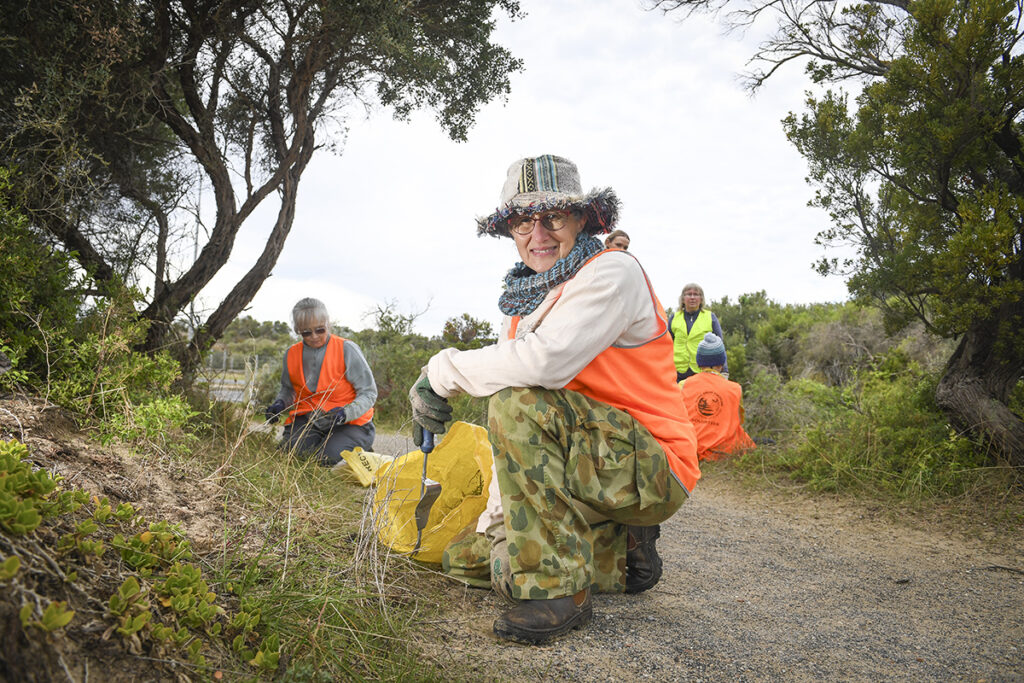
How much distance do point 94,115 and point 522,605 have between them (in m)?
5.12

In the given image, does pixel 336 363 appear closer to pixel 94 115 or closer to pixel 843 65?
pixel 94 115

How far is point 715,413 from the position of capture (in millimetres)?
6664

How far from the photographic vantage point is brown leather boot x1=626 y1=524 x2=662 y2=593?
2.92m

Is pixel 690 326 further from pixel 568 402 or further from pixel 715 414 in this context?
pixel 568 402

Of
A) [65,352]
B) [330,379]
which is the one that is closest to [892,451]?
[330,379]

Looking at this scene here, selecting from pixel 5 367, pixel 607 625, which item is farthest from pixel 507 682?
pixel 5 367

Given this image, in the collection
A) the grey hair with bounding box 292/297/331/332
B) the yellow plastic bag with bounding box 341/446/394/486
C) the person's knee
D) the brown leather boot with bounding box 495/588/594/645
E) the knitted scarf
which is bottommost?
the brown leather boot with bounding box 495/588/594/645

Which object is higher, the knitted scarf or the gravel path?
the knitted scarf

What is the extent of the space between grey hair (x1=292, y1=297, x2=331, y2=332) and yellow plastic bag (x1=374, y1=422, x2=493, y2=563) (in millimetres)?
2594

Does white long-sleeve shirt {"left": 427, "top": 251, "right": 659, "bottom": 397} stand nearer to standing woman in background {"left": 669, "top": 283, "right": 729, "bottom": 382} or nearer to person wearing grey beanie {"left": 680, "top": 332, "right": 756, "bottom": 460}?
person wearing grey beanie {"left": 680, "top": 332, "right": 756, "bottom": 460}

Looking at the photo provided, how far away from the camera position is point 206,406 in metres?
5.20

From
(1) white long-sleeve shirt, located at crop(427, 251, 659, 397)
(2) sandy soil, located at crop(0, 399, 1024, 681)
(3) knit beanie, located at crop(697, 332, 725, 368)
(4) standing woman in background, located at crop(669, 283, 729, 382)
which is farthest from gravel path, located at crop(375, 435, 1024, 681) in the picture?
(4) standing woman in background, located at crop(669, 283, 729, 382)

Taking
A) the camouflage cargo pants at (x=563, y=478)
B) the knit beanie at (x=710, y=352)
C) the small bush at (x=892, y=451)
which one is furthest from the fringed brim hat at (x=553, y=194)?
the knit beanie at (x=710, y=352)

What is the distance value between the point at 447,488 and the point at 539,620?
95 cm
